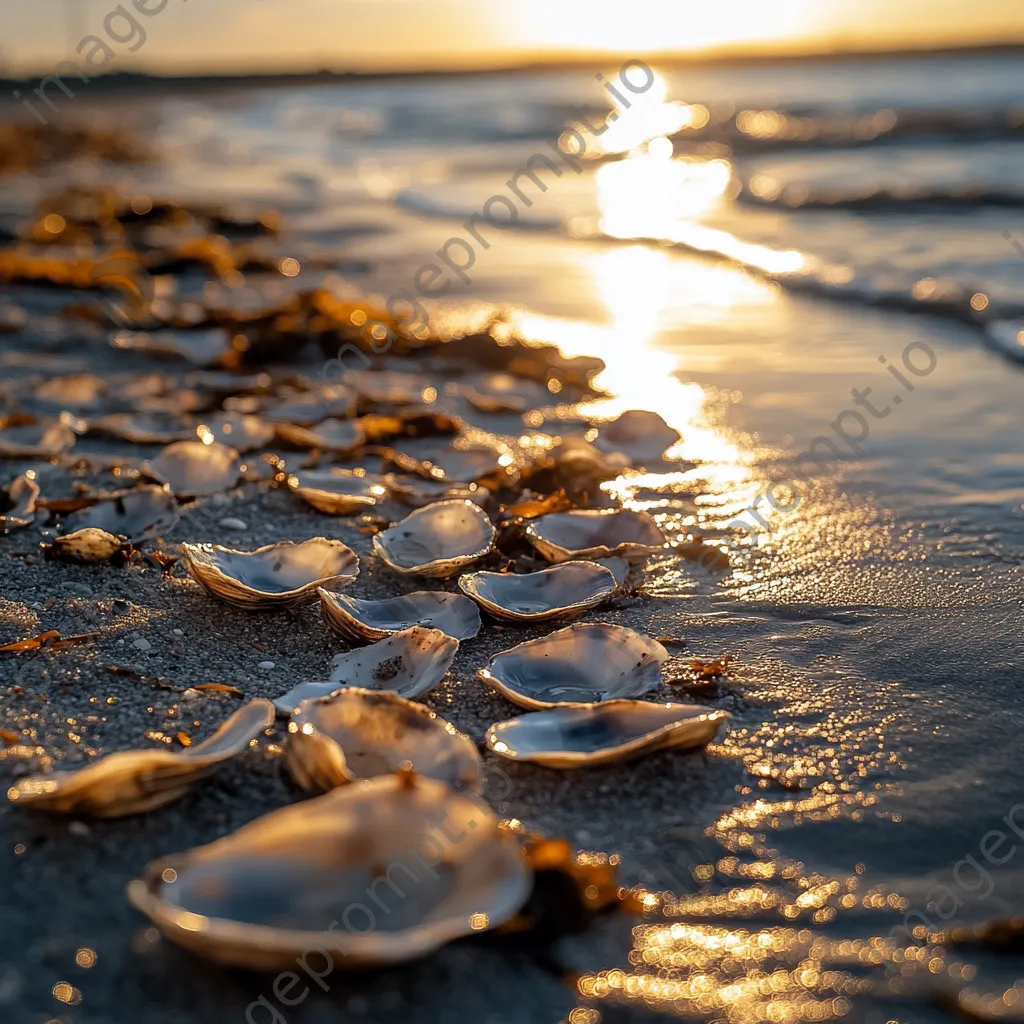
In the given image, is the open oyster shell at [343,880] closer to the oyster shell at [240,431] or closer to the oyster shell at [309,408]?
the oyster shell at [240,431]

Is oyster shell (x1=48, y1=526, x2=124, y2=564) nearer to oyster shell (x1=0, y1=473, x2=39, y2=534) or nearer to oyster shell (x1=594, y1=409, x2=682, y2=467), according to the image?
oyster shell (x1=0, y1=473, x2=39, y2=534)

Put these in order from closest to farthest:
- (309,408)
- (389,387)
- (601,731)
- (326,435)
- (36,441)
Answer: (601,731)
(36,441)
(326,435)
(309,408)
(389,387)

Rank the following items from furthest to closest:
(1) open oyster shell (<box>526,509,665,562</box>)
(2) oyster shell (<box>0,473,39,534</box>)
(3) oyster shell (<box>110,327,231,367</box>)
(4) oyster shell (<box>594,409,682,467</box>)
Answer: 1. (3) oyster shell (<box>110,327,231,367</box>)
2. (4) oyster shell (<box>594,409,682,467</box>)
3. (2) oyster shell (<box>0,473,39,534</box>)
4. (1) open oyster shell (<box>526,509,665,562</box>)

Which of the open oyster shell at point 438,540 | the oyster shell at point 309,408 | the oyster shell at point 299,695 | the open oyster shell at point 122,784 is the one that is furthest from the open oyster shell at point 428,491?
the open oyster shell at point 122,784

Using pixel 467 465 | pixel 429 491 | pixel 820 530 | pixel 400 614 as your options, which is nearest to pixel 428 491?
pixel 429 491

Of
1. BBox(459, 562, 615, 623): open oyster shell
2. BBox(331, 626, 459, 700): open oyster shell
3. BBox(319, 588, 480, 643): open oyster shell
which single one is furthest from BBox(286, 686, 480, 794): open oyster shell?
BBox(459, 562, 615, 623): open oyster shell

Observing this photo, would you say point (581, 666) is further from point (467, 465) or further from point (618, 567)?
point (467, 465)
